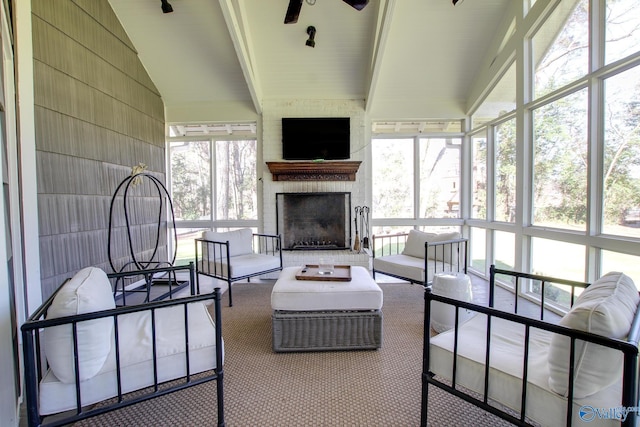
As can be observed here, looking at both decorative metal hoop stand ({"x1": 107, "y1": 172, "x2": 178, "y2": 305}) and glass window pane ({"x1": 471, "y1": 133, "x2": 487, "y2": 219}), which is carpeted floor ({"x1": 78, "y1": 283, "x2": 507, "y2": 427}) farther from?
glass window pane ({"x1": 471, "y1": 133, "x2": 487, "y2": 219})

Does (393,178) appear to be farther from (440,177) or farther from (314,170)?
(314,170)

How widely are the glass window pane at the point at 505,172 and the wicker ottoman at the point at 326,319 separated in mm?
2711

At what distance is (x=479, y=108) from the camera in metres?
4.60

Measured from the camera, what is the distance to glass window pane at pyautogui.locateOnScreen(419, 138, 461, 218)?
503cm

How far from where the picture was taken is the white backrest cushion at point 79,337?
1.30 metres

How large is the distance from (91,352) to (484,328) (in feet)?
6.62

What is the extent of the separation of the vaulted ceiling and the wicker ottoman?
3.07 metres

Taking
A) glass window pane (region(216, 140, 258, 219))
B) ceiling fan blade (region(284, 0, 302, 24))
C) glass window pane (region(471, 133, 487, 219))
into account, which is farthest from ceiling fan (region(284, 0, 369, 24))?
glass window pane (region(471, 133, 487, 219))

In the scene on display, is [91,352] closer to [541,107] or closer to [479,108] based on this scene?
[541,107]

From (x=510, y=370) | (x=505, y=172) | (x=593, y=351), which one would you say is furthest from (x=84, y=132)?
(x=505, y=172)

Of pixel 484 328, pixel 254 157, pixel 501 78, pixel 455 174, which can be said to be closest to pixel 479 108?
pixel 501 78

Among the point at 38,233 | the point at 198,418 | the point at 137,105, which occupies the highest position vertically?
the point at 137,105

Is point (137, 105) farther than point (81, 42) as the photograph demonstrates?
Yes

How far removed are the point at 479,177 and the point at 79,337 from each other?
5.02 metres
